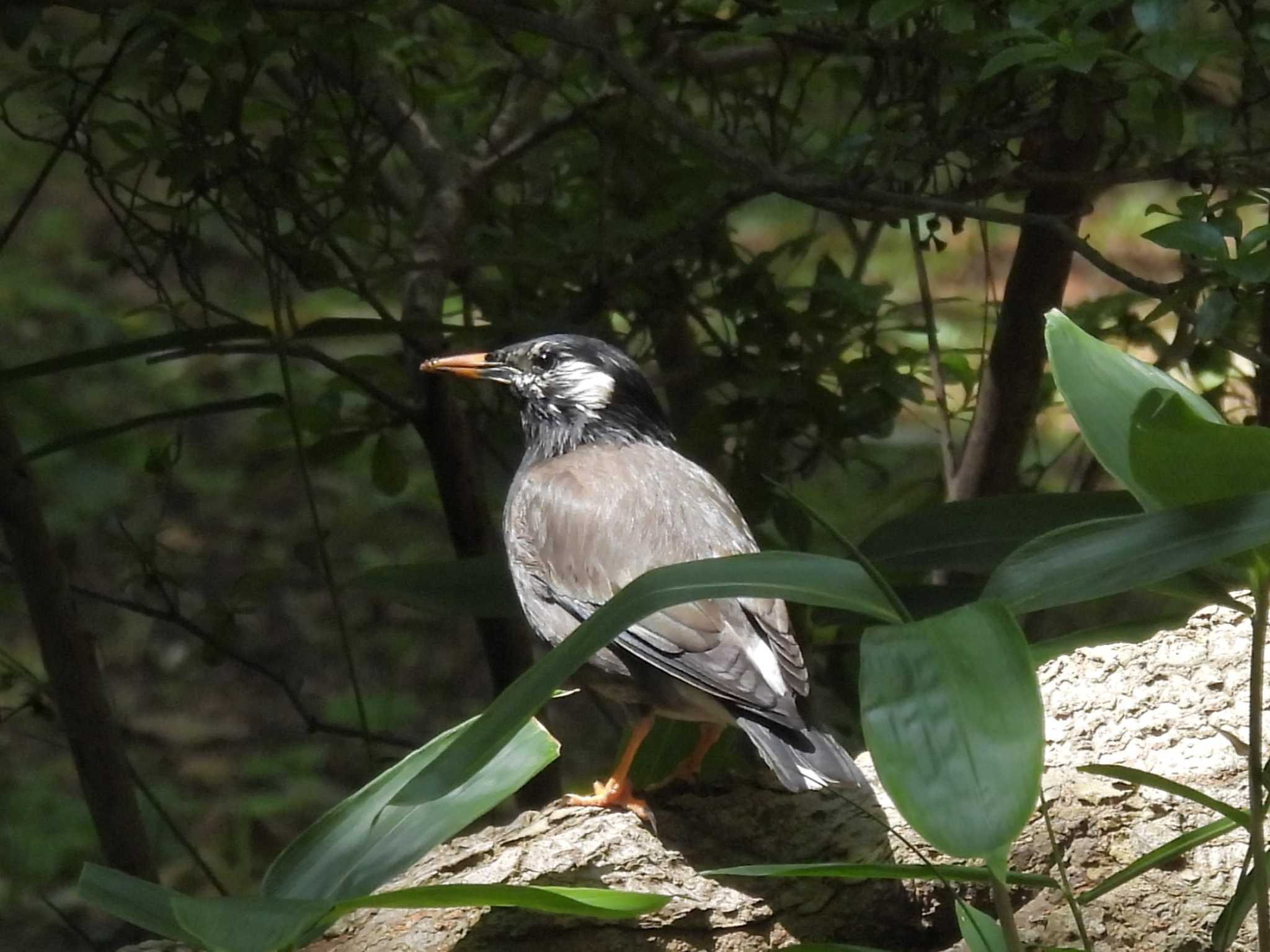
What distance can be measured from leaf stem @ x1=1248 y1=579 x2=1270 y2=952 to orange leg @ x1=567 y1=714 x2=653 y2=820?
4.25 ft

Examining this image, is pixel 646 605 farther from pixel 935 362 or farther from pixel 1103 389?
pixel 935 362

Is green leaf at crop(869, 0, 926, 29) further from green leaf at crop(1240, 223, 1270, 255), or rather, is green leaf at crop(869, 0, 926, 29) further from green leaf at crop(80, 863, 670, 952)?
green leaf at crop(80, 863, 670, 952)

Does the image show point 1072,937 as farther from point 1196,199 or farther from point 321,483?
point 321,483

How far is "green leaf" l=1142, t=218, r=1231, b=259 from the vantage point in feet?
9.57

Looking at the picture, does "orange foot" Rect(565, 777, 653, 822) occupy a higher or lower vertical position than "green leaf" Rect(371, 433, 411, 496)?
lower

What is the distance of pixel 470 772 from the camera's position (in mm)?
1799

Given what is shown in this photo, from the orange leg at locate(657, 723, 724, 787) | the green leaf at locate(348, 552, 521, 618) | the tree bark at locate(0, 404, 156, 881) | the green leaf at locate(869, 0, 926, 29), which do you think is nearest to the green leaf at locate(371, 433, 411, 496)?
the green leaf at locate(348, 552, 521, 618)

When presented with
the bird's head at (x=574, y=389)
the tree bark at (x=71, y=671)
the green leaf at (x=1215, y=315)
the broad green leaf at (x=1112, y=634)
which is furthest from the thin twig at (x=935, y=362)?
the tree bark at (x=71, y=671)

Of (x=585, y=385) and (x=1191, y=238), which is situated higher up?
(x=1191, y=238)

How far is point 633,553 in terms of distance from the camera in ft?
12.0

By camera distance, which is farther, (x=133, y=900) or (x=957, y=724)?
(x=133, y=900)

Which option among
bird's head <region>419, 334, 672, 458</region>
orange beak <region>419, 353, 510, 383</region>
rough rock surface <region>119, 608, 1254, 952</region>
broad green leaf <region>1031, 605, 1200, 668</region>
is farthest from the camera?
bird's head <region>419, 334, 672, 458</region>

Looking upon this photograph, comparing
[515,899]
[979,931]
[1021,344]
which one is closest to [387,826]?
[515,899]

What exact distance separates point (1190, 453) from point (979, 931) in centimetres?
69
